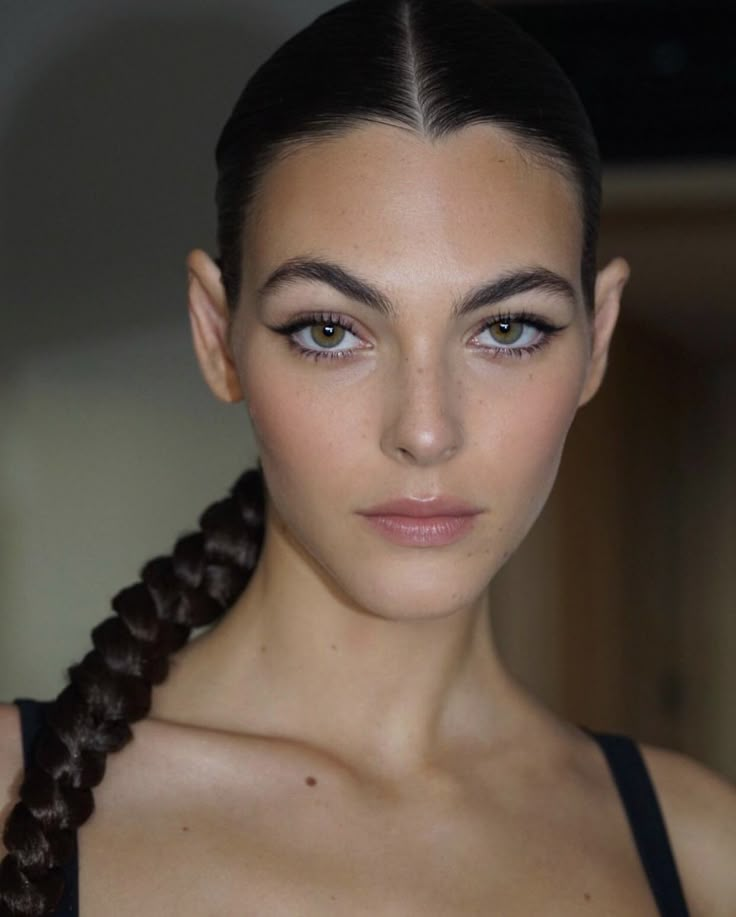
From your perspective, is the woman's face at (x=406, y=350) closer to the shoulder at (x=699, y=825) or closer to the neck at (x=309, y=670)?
the neck at (x=309, y=670)

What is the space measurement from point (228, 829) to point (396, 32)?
26.3 inches

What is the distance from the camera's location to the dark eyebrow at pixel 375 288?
4.24 feet

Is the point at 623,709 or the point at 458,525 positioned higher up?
the point at 458,525

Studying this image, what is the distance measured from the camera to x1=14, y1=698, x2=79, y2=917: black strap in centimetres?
131

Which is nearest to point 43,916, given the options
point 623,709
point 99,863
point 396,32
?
point 99,863

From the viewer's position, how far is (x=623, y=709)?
3.62m

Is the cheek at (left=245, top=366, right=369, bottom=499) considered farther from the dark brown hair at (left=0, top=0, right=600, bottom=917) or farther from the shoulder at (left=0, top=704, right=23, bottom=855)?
the shoulder at (left=0, top=704, right=23, bottom=855)

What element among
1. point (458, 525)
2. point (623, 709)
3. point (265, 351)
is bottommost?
point (623, 709)

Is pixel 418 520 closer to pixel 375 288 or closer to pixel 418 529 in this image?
pixel 418 529

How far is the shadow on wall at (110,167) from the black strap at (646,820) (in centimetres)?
93

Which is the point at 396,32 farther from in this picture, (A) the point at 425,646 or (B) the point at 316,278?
(A) the point at 425,646

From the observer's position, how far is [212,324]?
147 centimetres

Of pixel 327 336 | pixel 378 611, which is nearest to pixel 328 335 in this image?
pixel 327 336

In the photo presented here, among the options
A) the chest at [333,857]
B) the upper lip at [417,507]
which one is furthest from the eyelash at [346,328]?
the chest at [333,857]
